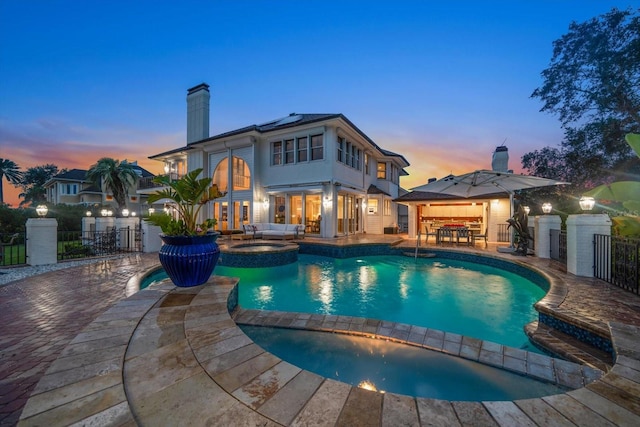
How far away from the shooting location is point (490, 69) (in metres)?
14.9

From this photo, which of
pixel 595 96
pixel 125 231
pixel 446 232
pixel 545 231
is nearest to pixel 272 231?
pixel 125 231

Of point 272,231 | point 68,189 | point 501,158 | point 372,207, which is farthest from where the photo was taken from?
point 68,189

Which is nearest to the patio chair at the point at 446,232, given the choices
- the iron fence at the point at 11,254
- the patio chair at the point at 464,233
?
the patio chair at the point at 464,233

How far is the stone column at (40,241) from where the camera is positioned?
7.22 metres

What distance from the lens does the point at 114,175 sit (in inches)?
862

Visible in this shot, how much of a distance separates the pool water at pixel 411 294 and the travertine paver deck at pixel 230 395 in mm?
2485

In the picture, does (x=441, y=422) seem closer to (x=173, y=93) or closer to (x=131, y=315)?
(x=131, y=315)

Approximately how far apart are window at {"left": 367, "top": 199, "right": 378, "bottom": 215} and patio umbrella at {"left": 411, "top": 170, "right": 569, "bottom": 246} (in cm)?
781

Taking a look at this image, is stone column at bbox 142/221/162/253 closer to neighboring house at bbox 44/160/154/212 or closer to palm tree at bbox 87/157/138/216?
palm tree at bbox 87/157/138/216

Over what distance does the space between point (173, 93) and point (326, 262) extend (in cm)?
1813

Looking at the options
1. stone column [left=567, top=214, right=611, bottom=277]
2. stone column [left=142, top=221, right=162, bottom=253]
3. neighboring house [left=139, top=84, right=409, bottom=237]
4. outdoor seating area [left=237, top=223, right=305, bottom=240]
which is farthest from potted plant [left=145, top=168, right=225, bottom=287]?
neighboring house [left=139, top=84, right=409, bottom=237]

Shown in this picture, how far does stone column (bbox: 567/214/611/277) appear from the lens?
563cm

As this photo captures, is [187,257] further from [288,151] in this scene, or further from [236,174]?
[236,174]

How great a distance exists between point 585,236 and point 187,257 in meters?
8.59
